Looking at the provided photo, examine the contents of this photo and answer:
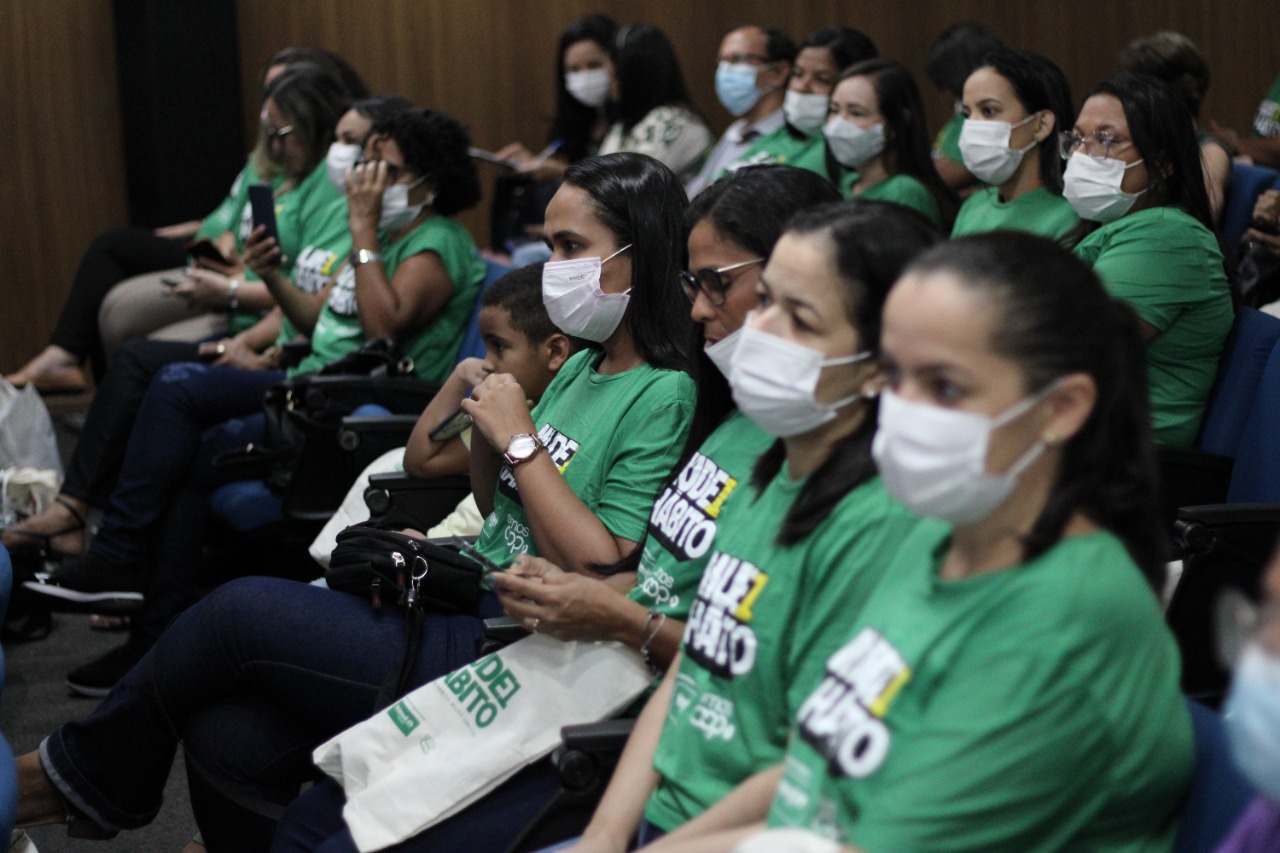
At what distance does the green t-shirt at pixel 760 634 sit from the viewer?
1.36 metres

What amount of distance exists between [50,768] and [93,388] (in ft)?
13.0

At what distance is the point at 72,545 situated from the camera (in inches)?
145

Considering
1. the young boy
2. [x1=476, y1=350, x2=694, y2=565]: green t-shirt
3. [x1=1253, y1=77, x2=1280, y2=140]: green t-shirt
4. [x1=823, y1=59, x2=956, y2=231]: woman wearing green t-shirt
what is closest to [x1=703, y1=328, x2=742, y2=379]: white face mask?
[x1=476, y1=350, x2=694, y2=565]: green t-shirt

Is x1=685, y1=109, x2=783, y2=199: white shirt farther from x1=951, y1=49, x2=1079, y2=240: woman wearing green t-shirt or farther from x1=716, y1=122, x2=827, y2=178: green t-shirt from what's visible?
x1=951, y1=49, x2=1079, y2=240: woman wearing green t-shirt

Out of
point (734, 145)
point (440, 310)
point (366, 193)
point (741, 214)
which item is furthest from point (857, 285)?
point (734, 145)

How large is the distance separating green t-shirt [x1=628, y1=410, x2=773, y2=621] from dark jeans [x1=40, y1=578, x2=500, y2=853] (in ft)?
1.38

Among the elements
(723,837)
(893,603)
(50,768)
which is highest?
(893,603)

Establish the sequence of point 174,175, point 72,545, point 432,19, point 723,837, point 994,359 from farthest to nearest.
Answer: point 432,19 < point 174,175 < point 72,545 < point 723,837 < point 994,359

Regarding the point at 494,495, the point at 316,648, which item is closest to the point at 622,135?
the point at 494,495

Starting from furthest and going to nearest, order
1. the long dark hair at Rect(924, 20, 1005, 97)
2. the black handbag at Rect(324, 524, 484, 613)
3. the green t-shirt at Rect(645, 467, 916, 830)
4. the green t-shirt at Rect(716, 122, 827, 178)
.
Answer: the long dark hair at Rect(924, 20, 1005, 97)
the green t-shirt at Rect(716, 122, 827, 178)
the black handbag at Rect(324, 524, 484, 613)
the green t-shirt at Rect(645, 467, 916, 830)

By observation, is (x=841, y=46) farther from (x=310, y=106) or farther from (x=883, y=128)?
(x=310, y=106)

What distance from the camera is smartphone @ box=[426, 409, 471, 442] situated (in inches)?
102

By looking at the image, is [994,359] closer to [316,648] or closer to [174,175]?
[316,648]

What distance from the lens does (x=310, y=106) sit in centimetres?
414
